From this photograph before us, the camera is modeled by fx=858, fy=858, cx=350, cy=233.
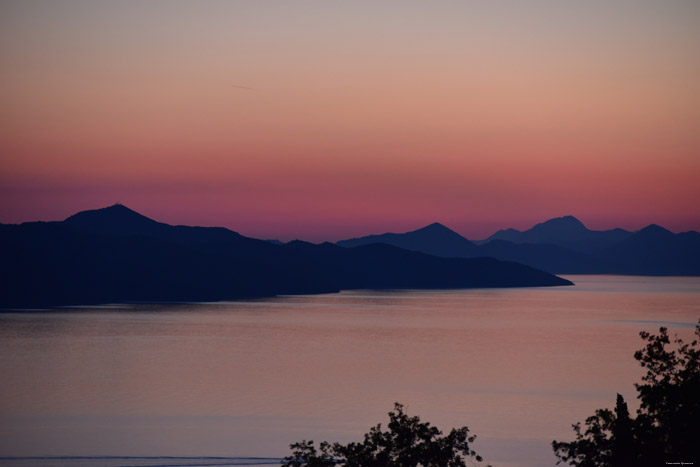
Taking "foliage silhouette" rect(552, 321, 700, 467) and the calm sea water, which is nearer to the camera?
"foliage silhouette" rect(552, 321, 700, 467)

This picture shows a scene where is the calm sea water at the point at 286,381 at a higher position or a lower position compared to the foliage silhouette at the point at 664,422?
lower

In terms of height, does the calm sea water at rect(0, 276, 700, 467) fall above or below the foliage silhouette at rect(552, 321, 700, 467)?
below

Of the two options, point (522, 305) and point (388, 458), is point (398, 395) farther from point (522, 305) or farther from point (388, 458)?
point (522, 305)

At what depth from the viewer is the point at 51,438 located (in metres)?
45.1

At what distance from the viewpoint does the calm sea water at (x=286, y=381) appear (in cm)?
4562

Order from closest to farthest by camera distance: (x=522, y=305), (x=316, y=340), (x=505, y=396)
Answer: (x=505, y=396) → (x=316, y=340) → (x=522, y=305)

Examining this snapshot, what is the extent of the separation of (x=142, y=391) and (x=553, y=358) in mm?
43075

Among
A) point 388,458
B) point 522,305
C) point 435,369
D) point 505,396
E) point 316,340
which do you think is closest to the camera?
point 388,458

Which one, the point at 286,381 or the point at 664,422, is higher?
the point at 664,422

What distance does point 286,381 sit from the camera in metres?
68.6

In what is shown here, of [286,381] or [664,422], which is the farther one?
[286,381]

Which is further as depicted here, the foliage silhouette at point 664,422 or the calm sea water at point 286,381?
the calm sea water at point 286,381

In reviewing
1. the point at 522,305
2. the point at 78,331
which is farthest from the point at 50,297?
the point at 522,305

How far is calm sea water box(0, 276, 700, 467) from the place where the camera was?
150ft
